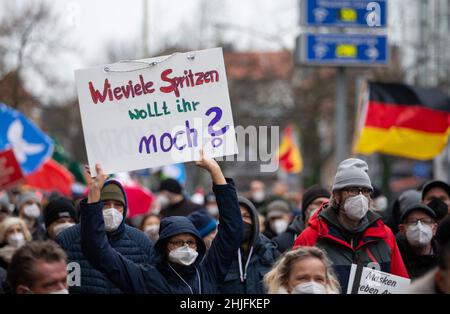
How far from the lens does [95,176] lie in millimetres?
5367

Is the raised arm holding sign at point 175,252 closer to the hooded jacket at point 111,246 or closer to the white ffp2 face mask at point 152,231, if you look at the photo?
the hooded jacket at point 111,246

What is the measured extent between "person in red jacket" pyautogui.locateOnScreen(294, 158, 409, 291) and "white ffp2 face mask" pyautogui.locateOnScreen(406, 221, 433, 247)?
850mm

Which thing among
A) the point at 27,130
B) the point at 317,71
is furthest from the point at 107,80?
the point at 317,71

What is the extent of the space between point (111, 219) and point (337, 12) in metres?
7.52

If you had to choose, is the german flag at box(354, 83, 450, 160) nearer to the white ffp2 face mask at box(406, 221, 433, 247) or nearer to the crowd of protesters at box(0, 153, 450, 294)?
the crowd of protesters at box(0, 153, 450, 294)

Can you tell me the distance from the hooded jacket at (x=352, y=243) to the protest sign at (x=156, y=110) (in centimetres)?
70

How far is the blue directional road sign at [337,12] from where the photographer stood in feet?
42.0

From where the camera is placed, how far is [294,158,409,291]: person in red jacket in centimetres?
564

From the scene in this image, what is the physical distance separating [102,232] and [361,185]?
1.60 metres

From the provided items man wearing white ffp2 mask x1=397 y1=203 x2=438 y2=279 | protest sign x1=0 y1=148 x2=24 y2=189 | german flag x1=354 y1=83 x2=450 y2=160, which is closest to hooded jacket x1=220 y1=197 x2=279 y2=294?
man wearing white ffp2 mask x1=397 y1=203 x2=438 y2=279

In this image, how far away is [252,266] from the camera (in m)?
6.17

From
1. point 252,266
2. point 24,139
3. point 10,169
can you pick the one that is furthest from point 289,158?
point 252,266
